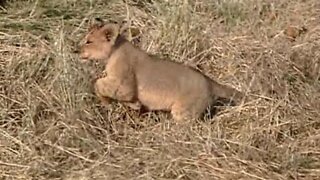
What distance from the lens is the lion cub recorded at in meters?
5.11

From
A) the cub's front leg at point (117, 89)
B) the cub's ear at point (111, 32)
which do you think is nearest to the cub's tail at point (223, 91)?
the cub's front leg at point (117, 89)

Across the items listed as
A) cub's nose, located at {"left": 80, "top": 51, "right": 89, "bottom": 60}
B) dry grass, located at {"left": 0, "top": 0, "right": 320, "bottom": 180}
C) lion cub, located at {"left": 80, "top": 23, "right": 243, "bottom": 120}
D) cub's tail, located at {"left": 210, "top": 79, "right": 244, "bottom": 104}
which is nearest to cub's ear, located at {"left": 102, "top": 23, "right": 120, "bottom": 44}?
lion cub, located at {"left": 80, "top": 23, "right": 243, "bottom": 120}

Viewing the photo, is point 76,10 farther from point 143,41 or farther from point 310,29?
point 310,29

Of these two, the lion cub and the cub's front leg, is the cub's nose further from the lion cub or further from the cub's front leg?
the cub's front leg

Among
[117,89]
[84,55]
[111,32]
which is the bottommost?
[117,89]

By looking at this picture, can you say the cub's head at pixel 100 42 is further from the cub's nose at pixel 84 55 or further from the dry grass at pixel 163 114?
the dry grass at pixel 163 114

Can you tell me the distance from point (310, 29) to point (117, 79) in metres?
→ 1.87

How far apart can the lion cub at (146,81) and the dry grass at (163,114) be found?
0.09 m

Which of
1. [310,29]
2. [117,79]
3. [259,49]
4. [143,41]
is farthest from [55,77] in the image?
[310,29]

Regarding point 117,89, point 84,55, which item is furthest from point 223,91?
point 84,55

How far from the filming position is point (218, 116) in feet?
17.0

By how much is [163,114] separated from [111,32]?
22.8 inches

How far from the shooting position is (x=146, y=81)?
204 inches

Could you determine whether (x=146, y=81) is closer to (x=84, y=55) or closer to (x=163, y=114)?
(x=163, y=114)
